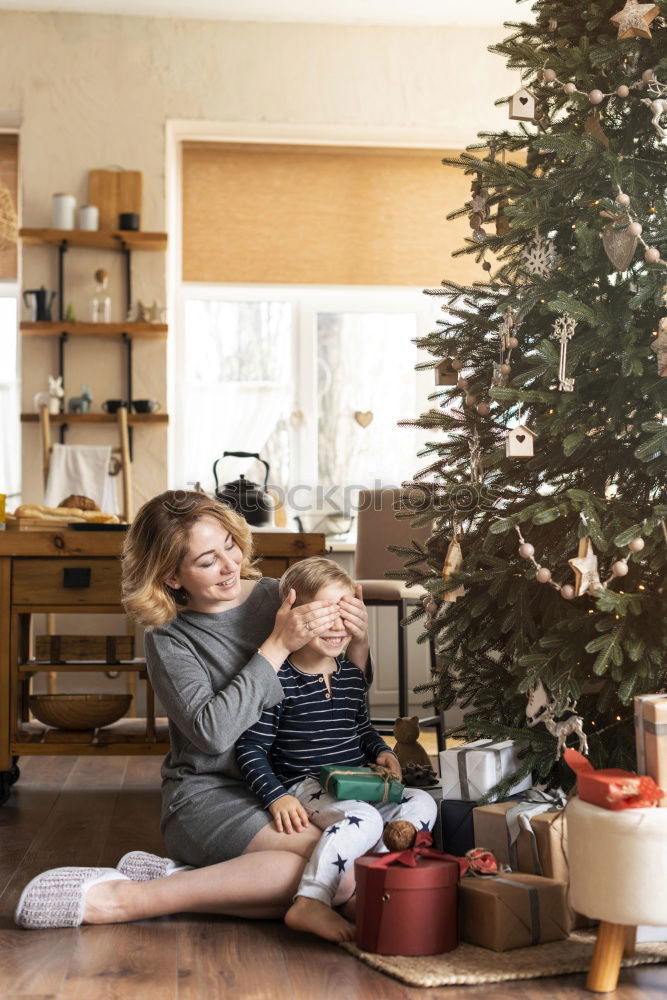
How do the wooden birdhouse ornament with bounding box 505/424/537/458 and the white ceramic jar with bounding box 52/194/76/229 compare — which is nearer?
the wooden birdhouse ornament with bounding box 505/424/537/458

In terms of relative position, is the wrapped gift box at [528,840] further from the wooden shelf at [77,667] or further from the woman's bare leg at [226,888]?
the wooden shelf at [77,667]

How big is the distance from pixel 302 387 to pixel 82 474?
117cm

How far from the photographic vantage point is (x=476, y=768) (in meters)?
2.09

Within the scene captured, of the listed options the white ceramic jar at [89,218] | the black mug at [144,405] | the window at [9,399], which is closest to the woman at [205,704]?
the black mug at [144,405]

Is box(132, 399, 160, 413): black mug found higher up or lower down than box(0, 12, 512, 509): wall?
lower down

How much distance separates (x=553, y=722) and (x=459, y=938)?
408 millimetres

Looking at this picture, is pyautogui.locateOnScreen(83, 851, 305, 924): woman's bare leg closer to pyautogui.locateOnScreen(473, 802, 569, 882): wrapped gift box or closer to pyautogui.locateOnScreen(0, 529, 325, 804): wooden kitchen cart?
pyautogui.locateOnScreen(473, 802, 569, 882): wrapped gift box

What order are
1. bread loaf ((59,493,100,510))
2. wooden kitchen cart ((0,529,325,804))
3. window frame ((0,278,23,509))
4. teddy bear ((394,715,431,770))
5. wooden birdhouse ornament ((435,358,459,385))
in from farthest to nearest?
1. window frame ((0,278,23,509))
2. bread loaf ((59,493,100,510))
3. wooden kitchen cart ((0,529,325,804))
4. teddy bear ((394,715,431,770))
5. wooden birdhouse ornament ((435,358,459,385))

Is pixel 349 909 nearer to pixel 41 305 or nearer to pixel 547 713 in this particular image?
pixel 547 713

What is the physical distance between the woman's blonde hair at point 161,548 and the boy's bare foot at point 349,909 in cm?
65

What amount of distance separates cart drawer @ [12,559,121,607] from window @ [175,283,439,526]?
2.10m

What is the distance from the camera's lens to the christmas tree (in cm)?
195

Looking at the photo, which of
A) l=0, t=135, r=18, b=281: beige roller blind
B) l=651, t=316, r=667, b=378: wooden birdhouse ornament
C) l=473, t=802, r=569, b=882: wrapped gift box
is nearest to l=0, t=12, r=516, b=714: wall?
l=0, t=135, r=18, b=281: beige roller blind

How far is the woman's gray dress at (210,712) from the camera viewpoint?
6.59 feet
